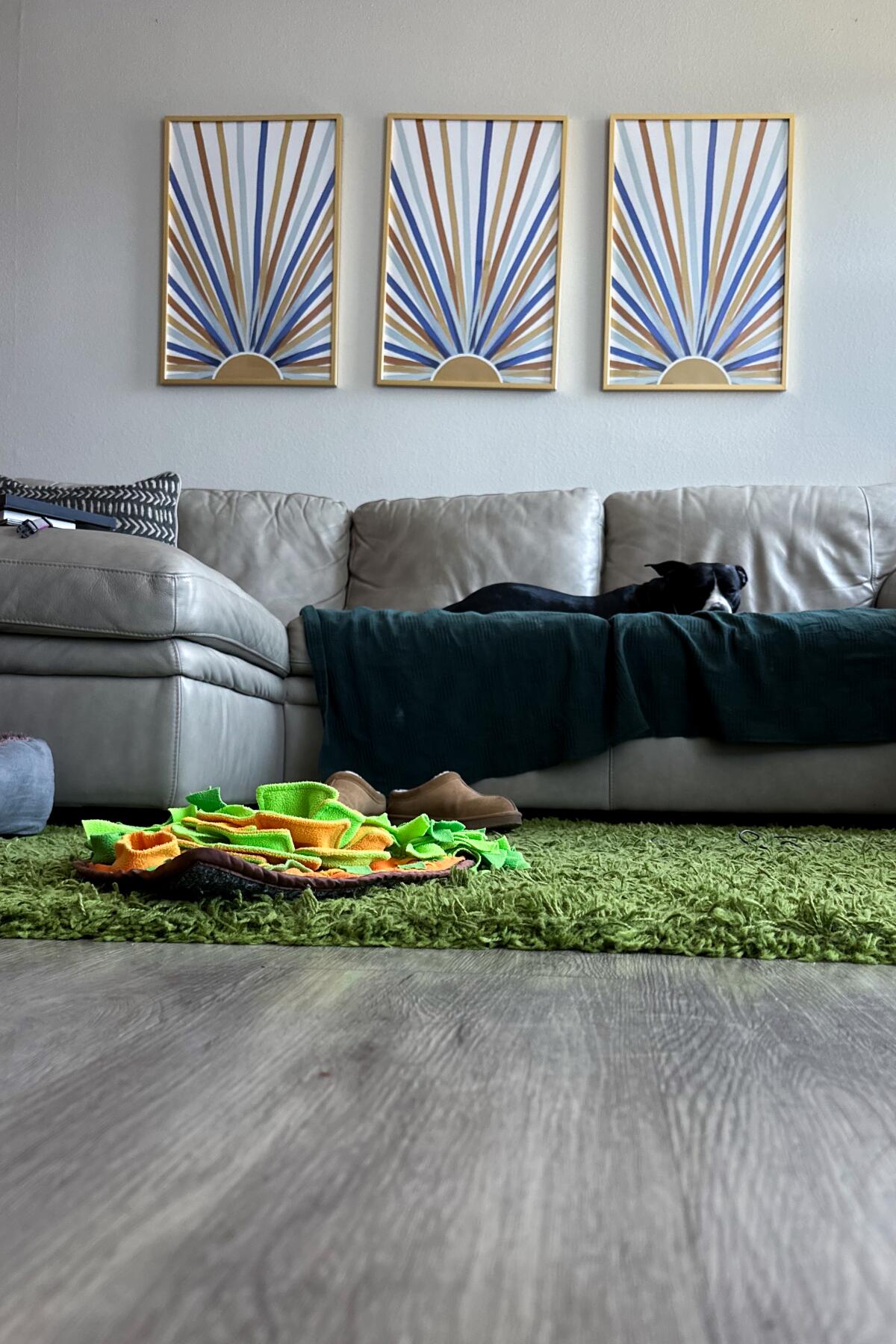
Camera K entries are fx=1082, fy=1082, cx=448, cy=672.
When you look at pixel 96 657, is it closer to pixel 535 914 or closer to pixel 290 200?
pixel 535 914

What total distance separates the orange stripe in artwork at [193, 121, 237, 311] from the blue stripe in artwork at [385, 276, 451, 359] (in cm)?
56

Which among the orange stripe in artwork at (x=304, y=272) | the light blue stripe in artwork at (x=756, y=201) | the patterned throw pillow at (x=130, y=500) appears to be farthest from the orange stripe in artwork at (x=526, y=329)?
the patterned throw pillow at (x=130, y=500)

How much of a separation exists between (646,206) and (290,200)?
126cm

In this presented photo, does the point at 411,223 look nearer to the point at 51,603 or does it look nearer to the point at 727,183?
the point at 727,183

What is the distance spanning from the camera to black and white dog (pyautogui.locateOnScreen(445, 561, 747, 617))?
9.65ft

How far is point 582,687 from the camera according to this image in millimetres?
2373

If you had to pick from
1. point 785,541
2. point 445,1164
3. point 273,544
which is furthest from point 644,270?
point 445,1164

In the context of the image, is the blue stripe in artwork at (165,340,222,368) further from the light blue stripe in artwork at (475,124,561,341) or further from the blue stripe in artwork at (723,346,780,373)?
the blue stripe in artwork at (723,346,780,373)

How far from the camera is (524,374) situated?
3.81m

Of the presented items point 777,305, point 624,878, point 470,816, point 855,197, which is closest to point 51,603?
point 470,816

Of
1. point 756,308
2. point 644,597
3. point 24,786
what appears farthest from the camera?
point 756,308

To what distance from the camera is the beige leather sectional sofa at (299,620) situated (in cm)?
200

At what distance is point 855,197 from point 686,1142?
401cm

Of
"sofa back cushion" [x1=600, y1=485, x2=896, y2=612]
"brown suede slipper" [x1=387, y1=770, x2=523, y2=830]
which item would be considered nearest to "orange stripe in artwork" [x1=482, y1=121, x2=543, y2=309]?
"sofa back cushion" [x1=600, y1=485, x2=896, y2=612]
